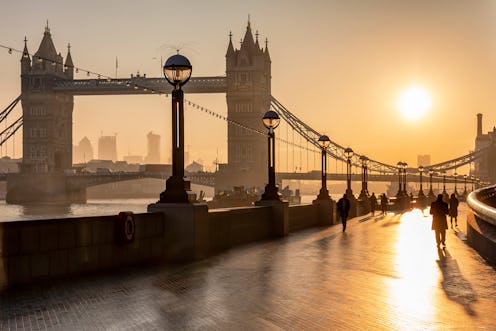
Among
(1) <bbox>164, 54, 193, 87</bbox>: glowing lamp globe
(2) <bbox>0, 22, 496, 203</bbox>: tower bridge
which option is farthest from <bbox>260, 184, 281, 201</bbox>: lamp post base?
(2) <bbox>0, 22, 496, 203</bbox>: tower bridge

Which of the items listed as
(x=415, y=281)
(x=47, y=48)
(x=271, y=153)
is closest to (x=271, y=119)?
(x=271, y=153)

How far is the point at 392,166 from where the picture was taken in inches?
5305

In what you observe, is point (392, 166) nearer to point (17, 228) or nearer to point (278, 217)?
point (278, 217)

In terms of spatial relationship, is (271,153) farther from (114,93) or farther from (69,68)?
(69,68)

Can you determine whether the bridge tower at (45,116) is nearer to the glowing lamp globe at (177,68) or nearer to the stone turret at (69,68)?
the stone turret at (69,68)

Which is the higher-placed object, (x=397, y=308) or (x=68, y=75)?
(x=68, y=75)

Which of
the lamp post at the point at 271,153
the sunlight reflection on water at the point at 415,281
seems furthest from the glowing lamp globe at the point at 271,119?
the sunlight reflection on water at the point at 415,281

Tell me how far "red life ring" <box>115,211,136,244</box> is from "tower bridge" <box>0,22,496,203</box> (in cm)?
11112

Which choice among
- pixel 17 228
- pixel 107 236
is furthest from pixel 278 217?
pixel 17 228

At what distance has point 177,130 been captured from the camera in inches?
605

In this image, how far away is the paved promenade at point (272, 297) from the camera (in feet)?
26.1

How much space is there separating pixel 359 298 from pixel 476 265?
17.8 feet

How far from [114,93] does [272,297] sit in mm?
152002

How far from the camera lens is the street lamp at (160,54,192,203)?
14375mm
